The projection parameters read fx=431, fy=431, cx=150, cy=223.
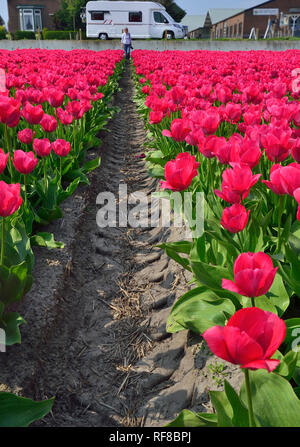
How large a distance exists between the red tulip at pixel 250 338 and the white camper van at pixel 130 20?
38983 mm

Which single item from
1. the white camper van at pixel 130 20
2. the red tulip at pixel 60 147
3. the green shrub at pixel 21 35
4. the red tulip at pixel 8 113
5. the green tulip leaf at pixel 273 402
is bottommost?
the green tulip leaf at pixel 273 402

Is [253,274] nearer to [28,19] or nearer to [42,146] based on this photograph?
[42,146]

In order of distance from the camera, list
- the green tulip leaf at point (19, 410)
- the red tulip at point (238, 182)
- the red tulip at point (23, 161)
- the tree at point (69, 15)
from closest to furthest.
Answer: the green tulip leaf at point (19, 410) < the red tulip at point (238, 182) < the red tulip at point (23, 161) < the tree at point (69, 15)

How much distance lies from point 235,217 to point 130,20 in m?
40.2

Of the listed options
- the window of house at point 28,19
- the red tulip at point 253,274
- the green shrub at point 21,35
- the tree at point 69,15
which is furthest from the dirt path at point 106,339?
the window of house at point 28,19

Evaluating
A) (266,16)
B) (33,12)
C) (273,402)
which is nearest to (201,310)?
(273,402)

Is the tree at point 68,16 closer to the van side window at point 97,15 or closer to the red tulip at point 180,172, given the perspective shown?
the van side window at point 97,15

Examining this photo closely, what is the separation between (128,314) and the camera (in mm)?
2846

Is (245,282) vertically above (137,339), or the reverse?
(245,282)

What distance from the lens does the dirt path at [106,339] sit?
205 centimetres

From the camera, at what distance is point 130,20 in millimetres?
37719

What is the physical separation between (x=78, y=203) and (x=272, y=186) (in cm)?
247
